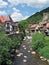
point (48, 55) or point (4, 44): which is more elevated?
point (4, 44)

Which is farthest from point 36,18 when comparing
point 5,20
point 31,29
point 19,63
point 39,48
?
point 19,63

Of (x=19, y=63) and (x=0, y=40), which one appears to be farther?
(x=19, y=63)

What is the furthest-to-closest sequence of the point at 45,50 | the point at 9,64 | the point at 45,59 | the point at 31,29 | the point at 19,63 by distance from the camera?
1. the point at 31,29
2. the point at 45,50
3. the point at 45,59
4. the point at 19,63
5. the point at 9,64

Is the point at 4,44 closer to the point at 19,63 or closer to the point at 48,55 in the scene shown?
the point at 19,63

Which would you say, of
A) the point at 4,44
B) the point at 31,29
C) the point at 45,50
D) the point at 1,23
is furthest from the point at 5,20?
the point at 4,44

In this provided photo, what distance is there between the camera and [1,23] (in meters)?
78.9

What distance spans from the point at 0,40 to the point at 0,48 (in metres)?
2.55

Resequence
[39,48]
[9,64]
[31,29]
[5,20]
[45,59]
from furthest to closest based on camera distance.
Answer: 1. [31,29]
2. [5,20]
3. [39,48]
4. [45,59]
5. [9,64]

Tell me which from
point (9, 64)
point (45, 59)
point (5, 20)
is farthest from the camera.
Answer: point (5, 20)

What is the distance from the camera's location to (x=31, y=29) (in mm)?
108312

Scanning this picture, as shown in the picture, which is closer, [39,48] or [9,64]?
[9,64]

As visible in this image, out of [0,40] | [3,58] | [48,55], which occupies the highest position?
[0,40]

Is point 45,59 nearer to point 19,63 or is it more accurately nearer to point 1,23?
point 19,63

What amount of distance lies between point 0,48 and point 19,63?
778 centimetres
